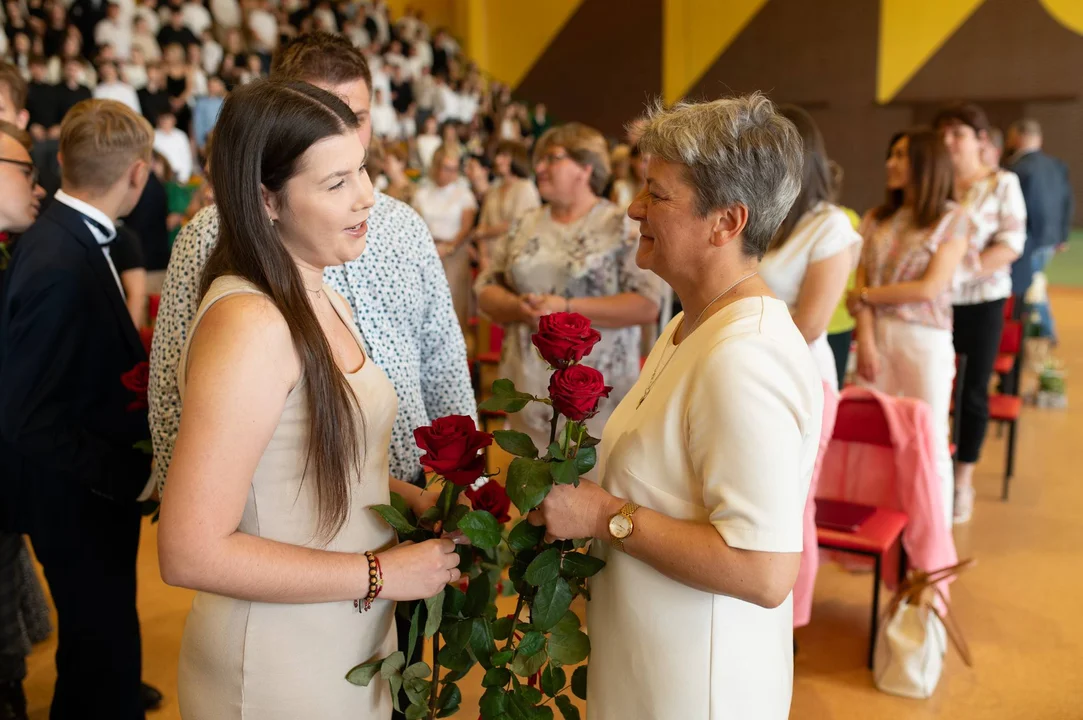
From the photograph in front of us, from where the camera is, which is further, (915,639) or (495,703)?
(915,639)

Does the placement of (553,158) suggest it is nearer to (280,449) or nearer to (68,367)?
(68,367)

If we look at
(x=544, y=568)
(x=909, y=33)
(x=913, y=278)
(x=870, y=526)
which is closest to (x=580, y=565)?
(x=544, y=568)

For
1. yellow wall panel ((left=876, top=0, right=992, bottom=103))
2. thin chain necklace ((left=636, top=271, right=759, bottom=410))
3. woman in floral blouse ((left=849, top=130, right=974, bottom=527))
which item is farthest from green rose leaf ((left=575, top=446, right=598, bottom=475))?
yellow wall panel ((left=876, top=0, right=992, bottom=103))

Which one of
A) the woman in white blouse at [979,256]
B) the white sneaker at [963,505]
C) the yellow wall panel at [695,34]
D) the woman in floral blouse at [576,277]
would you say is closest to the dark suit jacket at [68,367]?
the woman in floral blouse at [576,277]

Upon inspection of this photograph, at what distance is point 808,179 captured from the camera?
281cm

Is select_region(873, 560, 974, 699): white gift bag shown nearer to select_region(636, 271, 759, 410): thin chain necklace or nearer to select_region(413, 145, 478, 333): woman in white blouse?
select_region(636, 271, 759, 410): thin chain necklace

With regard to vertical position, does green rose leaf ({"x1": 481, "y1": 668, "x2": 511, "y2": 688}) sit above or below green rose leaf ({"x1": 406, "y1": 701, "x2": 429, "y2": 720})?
above

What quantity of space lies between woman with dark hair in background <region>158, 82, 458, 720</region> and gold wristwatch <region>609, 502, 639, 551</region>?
0.26 meters

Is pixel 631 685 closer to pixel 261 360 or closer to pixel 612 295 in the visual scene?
pixel 261 360

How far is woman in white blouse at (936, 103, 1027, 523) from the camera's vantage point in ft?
13.5

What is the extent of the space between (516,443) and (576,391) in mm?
153

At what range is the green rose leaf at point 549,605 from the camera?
4.49 feet

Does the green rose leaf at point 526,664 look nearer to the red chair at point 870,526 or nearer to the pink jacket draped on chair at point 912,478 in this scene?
the red chair at point 870,526

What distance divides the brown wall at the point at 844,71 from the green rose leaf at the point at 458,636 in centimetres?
1197
